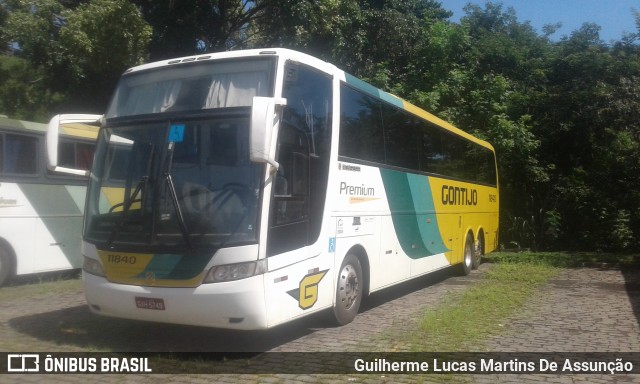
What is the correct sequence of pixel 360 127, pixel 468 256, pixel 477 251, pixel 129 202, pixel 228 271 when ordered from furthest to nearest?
pixel 477 251 → pixel 468 256 → pixel 360 127 → pixel 129 202 → pixel 228 271

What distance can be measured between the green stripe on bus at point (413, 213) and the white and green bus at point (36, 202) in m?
5.47

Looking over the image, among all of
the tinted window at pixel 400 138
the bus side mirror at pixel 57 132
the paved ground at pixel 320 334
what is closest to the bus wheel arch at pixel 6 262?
the paved ground at pixel 320 334

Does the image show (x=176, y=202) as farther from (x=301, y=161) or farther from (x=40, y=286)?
(x=40, y=286)

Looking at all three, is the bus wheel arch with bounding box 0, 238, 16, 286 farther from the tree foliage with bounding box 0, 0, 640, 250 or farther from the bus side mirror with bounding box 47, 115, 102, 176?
the tree foliage with bounding box 0, 0, 640, 250

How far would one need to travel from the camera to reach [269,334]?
8320 millimetres

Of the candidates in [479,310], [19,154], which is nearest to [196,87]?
[479,310]

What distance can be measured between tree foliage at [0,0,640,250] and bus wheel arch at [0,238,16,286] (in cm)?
567

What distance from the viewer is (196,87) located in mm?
7469

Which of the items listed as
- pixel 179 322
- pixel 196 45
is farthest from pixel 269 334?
pixel 196 45

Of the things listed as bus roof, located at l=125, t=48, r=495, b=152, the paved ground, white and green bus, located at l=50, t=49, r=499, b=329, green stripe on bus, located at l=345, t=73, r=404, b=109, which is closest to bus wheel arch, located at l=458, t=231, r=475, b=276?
the paved ground

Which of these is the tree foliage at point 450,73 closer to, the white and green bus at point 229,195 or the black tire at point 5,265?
the black tire at point 5,265

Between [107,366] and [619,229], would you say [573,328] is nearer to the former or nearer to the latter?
[107,366]

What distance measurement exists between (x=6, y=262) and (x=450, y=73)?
15201 mm

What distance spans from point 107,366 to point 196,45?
45.3 ft
